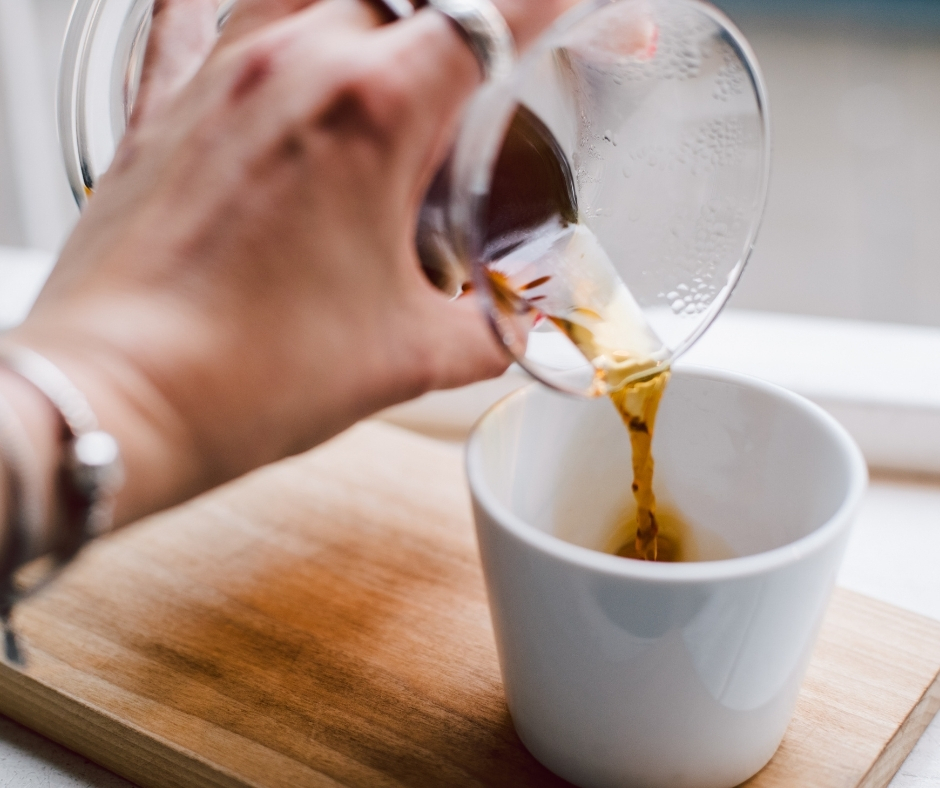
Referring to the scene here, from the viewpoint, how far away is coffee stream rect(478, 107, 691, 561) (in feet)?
1.57

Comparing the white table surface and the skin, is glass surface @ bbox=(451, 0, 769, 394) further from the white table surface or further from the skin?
the white table surface

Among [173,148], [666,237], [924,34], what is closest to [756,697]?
[666,237]

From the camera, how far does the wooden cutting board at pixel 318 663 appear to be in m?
0.51

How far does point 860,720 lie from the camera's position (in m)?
0.53

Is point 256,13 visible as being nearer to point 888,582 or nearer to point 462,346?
point 462,346

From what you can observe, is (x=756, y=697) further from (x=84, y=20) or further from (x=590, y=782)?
(x=84, y=20)

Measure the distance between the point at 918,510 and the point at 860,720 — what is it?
0.94ft

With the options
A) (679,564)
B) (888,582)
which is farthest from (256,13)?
(888,582)

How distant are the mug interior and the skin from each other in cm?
14

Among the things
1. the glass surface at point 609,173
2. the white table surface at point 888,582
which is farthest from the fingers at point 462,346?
the white table surface at point 888,582

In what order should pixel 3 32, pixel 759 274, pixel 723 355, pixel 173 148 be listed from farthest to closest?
pixel 759 274 < pixel 3 32 < pixel 723 355 < pixel 173 148

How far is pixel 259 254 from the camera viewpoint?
37 centimetres

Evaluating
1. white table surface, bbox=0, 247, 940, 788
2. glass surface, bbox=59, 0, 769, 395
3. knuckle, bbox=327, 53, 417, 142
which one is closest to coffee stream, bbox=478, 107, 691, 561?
glass surface, bbox=59, 0, 769, 395

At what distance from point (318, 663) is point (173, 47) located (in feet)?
1.11
